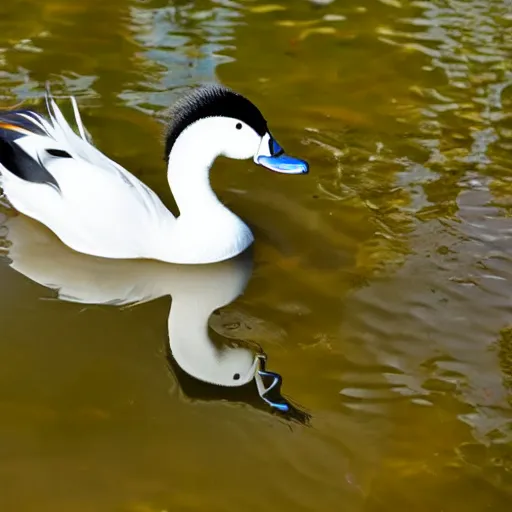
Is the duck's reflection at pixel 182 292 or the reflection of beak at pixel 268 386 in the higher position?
the duck's reflection at pixel 182 292

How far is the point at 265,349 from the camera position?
129 inches

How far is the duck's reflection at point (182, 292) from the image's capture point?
309cm

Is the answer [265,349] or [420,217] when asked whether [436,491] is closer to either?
[265,349]

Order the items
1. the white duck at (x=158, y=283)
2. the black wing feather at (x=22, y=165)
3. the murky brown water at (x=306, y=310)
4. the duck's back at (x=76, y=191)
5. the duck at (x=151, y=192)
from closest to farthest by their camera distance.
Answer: the murky brown water at (x=306, y=310) < the white duck at (x=158, y=283) < the duck at (x=151, y=192) < the duck's back at (x=76, y=191) < the black wing feather at (x=22, y=165)

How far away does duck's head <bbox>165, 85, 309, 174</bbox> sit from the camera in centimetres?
336

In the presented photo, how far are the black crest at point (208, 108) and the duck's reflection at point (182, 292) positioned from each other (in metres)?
0.65

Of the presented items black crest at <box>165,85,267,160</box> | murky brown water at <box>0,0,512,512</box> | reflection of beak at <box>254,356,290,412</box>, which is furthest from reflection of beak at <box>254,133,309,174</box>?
reflection of beak at <box>254,356,290,412</box>

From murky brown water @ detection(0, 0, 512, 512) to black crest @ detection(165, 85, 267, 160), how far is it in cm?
74

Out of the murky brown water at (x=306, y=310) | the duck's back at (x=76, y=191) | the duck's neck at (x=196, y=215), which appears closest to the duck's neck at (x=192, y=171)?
the duck's neck at (x=196, y=215)

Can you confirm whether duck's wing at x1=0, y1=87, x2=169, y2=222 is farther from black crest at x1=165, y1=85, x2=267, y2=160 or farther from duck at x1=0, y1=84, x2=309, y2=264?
black crest at x1=165, y1=85, x2=267, y2=160

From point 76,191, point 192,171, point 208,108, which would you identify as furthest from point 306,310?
point 76,191

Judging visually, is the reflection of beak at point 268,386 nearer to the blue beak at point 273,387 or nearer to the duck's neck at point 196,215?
the blue beak at point 273,387

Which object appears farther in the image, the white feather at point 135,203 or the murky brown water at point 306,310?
the white feather at point 135,203

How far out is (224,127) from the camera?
345 cm
